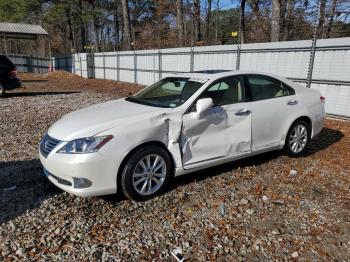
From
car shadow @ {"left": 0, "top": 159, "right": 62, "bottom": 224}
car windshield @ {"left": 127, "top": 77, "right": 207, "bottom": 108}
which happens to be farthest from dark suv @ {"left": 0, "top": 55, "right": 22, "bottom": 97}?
car windshield @ {"left": 127, "top": 77, "right": 207, "bottom": 108}

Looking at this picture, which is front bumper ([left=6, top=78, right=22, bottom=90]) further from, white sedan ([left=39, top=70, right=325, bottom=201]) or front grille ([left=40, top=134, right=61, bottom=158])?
front grille ([left=40, top=134, right=61, bottom=158])

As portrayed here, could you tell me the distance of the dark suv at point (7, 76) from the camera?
506 inches

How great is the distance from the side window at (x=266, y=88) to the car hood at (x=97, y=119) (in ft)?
5.19

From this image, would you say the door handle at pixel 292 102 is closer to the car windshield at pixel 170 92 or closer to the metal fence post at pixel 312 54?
the car windshield at pixel 170 92

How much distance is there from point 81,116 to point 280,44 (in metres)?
7.05

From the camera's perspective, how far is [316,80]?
8523 mm

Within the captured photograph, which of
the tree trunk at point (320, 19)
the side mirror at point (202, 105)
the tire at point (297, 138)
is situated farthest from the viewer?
the tree trunk at point (320, 19)

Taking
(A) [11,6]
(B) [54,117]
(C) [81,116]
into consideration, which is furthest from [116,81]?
(A) [11,6]

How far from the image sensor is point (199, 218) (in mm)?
3506

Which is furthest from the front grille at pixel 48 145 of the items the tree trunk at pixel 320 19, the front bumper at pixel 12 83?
the front bumper at pixel 12 83

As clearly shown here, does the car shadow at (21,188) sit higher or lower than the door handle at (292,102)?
lower

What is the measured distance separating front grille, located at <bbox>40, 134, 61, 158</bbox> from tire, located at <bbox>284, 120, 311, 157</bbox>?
11.9 ft

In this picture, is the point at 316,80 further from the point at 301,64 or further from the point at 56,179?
the point at 56,179

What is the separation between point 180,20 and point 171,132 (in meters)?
16.4
